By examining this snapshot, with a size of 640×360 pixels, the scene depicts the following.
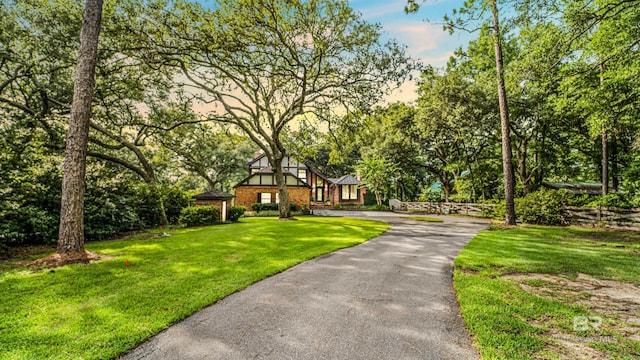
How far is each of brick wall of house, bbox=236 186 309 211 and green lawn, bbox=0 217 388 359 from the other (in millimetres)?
19322

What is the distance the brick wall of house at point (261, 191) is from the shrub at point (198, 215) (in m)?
10.4

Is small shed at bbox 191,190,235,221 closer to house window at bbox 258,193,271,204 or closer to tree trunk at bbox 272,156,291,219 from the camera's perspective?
tree trunk at bbox 272,156,291,219

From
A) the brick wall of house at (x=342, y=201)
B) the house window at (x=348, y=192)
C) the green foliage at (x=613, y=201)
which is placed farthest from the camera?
the house window at (x=348, y=192)

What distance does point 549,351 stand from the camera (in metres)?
2.74

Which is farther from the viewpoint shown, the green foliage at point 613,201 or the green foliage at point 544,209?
the green foliage at point 544,209

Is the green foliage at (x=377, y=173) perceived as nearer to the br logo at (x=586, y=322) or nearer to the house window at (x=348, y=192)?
the house window at (x=348, y=192)

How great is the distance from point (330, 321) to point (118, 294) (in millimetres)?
3648

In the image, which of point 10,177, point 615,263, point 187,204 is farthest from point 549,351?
point 187,204

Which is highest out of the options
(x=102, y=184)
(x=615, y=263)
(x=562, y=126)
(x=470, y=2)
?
(x=470, y=2)

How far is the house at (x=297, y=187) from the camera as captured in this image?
27.5 metres

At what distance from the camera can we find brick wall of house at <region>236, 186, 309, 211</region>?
27359mm

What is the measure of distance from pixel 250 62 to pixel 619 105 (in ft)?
55.1

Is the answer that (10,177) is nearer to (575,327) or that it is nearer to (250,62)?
(250,62)

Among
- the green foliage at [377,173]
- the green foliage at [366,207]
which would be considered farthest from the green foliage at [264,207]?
the green foliage at [377,173]
